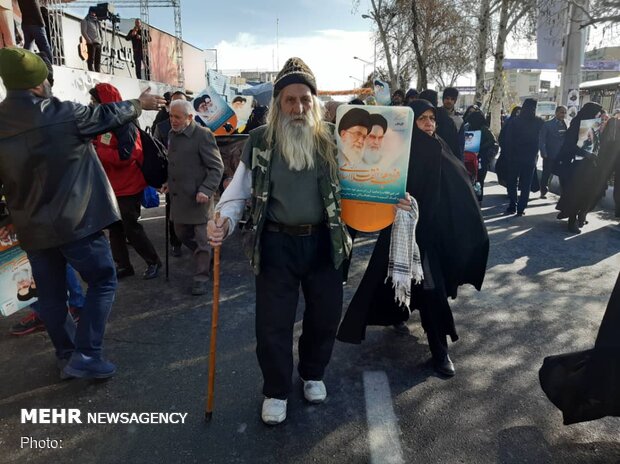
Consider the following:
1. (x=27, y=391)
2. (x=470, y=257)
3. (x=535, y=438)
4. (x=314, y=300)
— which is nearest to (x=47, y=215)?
(x=27, y=391)

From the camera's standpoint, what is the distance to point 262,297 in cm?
260

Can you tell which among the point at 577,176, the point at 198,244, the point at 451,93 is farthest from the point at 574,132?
the point at 198,244

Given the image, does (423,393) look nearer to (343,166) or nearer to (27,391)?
(343,166)

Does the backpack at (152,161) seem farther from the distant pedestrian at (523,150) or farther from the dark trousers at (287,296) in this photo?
the distant pedestrian at (523,150)

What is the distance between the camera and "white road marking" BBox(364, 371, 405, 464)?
2.36 meters

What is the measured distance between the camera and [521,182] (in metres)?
8.20

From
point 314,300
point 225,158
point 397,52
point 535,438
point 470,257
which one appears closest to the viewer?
point 535,438

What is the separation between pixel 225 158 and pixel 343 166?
4.28m

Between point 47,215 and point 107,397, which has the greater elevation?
point 47,215

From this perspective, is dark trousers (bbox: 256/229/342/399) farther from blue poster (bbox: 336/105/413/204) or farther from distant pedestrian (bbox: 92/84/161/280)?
distant pedestrian (bbox: 92/84/161/280)

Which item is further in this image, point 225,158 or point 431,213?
point 225,158

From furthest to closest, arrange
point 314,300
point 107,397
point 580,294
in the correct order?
1. point 580,294
2. point 107,397
3. point 314,300

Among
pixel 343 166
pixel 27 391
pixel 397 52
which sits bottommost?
pixel 27 391

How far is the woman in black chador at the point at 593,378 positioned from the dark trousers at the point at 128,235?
422 cm
